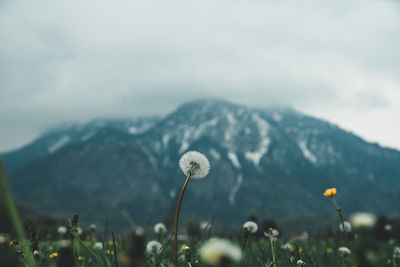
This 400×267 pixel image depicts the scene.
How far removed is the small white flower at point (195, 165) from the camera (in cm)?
275

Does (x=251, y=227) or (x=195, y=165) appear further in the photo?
(x=251, y=227)

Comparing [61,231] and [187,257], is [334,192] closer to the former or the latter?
[187,257]

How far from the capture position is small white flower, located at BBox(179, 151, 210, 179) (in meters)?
2.75

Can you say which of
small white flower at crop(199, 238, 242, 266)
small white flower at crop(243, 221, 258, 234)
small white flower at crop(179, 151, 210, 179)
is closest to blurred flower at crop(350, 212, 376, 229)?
small white flower at crop(199, 238, 242, 266)

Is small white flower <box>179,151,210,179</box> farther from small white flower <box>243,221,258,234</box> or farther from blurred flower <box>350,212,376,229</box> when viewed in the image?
blurred flower <box>350,212,376,229</box>

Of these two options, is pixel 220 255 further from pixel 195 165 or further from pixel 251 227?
pixel 251 227

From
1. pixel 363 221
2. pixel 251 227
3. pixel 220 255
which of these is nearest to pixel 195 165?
pixel 251 227

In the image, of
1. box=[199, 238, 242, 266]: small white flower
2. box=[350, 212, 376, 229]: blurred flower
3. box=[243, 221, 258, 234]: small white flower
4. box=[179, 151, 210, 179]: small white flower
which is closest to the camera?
box=[199, 238, 242, 266]: small white flower

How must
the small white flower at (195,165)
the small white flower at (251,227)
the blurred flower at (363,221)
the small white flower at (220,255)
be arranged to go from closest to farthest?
1. the small white flower at (220,255)
2. the blurred flower at (363,221)
3. the small white flower at (195,165)
4. the small white flower at (251,227)

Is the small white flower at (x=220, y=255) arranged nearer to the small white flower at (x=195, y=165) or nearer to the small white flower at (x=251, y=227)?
the small white flower at (x=195, y=165)

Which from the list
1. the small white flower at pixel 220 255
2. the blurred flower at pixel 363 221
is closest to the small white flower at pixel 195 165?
the blurred flower at pixel 363 221

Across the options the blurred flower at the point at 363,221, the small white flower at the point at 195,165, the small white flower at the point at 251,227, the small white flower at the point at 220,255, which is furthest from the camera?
the small white flower at the point at 251,227

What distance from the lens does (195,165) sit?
110 inches

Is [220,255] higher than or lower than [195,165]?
higher
